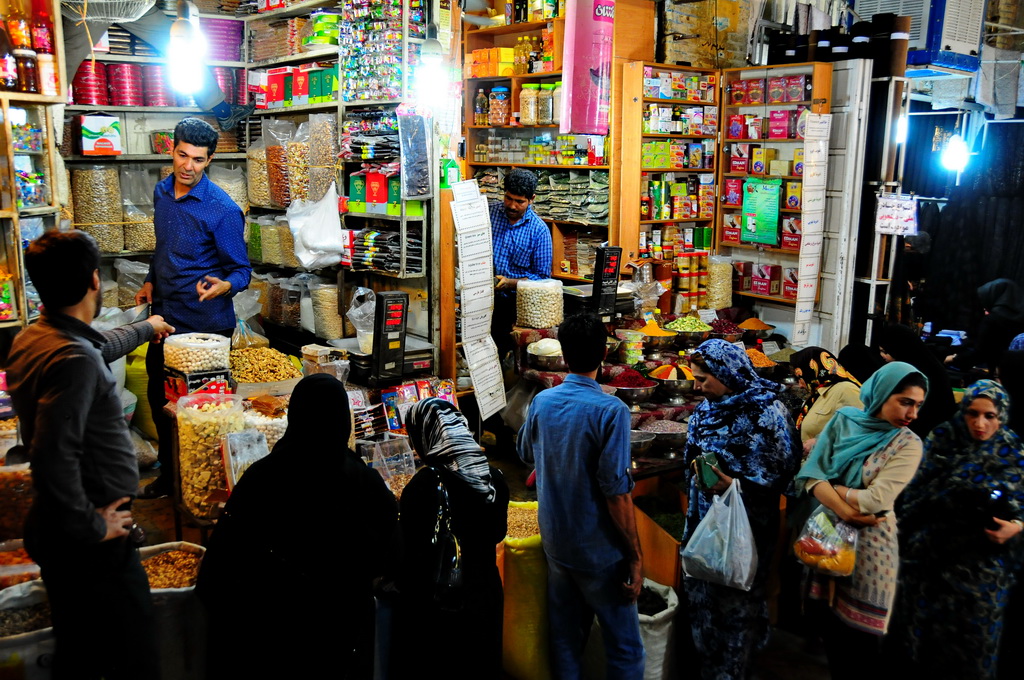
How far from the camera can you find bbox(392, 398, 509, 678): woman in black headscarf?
2471 millimetres

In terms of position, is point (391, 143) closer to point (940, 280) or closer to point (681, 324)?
point (681, 324)

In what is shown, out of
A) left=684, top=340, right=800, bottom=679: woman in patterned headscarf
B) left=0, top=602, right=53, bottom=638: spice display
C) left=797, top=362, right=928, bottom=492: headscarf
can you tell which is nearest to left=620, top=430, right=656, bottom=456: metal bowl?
left=684, top=340, right=800, bottom=679: woman in patterned headscarf

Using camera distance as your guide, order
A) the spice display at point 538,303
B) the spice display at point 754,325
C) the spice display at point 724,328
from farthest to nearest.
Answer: the spice display at point 754,325 < the spice display at point 724,328 < the spice display at point 538,303

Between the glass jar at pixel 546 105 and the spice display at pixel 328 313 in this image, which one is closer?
the spice display at pixel 328 313

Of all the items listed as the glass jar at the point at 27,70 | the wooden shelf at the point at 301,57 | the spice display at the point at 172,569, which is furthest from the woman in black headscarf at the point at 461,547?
the wooden shelf at the point at 301,57

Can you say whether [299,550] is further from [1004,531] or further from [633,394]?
[633,394]

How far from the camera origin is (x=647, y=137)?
7352mm

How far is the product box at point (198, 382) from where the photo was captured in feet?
11.6

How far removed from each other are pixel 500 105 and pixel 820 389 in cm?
474

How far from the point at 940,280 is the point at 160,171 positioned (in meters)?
8.20

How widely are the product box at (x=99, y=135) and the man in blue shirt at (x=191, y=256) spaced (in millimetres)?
2024

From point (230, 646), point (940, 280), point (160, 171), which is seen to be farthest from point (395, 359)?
point (940, 280)

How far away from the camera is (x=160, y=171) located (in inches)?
261

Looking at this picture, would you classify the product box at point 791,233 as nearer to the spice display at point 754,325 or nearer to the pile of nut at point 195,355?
the spice display at point 754,325
